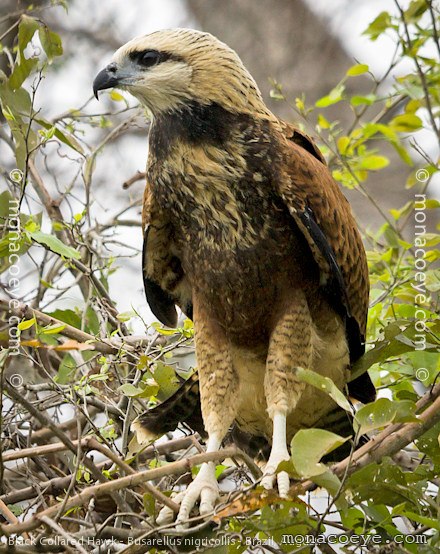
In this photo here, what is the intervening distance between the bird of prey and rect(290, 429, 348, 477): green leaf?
104 cm

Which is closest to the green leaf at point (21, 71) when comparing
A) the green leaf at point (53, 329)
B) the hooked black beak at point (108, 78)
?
the hooked black beak at point (108, 78)

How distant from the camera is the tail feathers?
12.4 ft

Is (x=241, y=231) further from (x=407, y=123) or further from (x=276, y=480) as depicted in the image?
(x=407, y=123)

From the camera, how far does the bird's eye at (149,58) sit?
399cm

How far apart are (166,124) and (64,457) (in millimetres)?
1494

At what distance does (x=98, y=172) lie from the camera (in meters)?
8.94

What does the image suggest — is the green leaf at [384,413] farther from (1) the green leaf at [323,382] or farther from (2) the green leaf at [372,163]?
(2) the green leaf at [372,163]

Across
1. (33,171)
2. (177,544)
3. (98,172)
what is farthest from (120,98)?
(98,172)

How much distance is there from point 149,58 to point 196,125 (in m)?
0.36

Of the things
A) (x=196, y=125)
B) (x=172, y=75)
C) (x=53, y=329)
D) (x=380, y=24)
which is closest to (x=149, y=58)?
(x=172, y=75)

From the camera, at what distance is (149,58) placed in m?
4.00

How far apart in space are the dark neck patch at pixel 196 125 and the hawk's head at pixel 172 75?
0.03m

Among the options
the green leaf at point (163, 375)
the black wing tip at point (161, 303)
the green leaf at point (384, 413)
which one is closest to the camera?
the green leaf at point (384, 413)

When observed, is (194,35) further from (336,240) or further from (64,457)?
(64,457)
